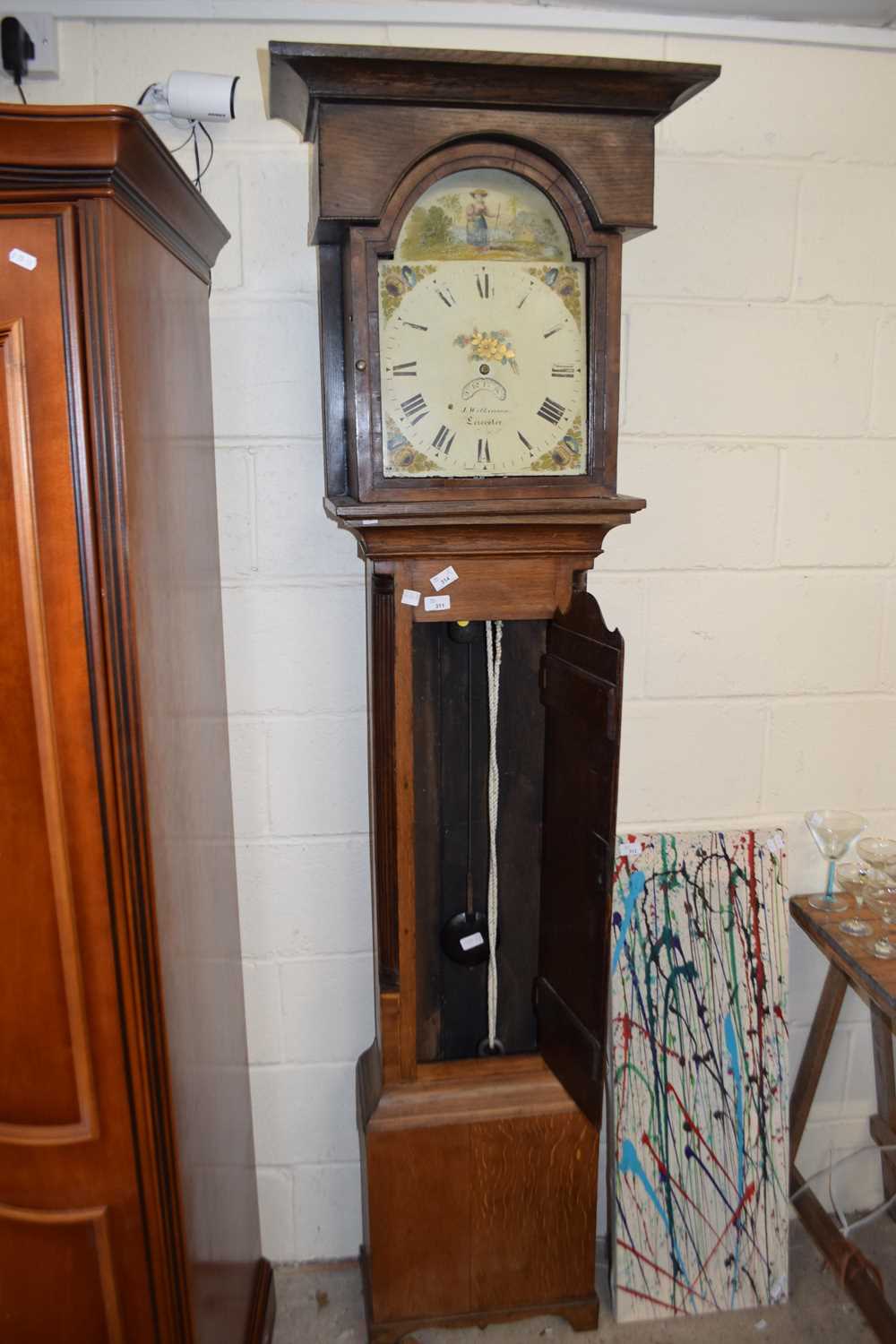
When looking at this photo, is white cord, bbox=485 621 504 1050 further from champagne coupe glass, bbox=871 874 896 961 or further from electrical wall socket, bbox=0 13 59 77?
electrical wall socket, bbox=0 13 59 77

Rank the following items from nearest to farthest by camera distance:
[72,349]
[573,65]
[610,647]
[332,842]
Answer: [72,349] → [573,65] → [610,647] → [332,842]

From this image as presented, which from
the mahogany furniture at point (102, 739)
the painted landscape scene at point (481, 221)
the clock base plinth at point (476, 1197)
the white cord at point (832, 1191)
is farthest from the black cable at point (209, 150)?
the white cord at point (832, 1191)

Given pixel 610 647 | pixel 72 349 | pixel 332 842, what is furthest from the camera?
pixel 332 842

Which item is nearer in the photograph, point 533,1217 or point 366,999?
point 533,1217

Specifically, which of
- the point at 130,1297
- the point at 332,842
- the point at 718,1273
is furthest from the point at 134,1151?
the point at 718,1273

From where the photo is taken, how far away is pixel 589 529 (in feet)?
4.29

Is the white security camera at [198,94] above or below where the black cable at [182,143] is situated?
above

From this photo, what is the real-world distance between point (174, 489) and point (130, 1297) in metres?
0.97

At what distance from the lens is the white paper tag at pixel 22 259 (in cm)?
94

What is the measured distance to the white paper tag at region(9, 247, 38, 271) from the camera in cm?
94

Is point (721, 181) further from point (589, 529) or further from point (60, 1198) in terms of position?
point (60, 1198)


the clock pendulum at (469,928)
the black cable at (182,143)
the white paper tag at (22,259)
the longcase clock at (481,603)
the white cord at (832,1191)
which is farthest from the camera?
the white cord at (832,1191)

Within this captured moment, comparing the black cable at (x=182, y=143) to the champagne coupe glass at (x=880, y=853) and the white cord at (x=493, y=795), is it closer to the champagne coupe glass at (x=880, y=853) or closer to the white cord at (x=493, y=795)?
the white cord at (x=493, y=795)

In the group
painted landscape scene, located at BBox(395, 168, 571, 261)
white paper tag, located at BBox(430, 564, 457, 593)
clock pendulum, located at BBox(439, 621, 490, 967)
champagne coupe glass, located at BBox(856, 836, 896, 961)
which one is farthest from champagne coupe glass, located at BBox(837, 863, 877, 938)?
painted landscape scene, located at BBox(395, 168, 571, 261)
